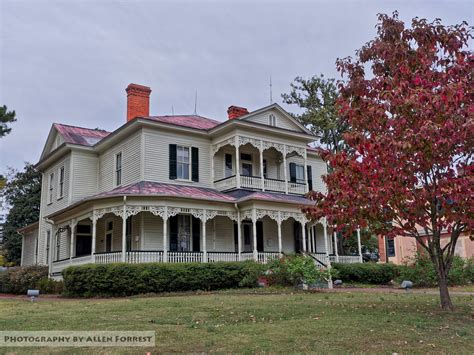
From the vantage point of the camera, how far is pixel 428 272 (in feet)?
71.6

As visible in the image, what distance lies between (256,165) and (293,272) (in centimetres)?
991

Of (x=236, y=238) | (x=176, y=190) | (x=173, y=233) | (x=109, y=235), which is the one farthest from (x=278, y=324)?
(x=109, y=235)

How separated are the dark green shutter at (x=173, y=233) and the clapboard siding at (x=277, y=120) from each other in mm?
6242

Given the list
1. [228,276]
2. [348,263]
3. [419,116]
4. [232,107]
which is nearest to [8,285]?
[228,276]

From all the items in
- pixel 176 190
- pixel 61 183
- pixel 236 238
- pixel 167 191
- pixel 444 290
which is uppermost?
pixel 61 183

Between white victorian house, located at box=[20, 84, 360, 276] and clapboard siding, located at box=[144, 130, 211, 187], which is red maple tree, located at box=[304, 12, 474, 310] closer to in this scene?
white victorian house, located at box=[20, 84, 360, 276]

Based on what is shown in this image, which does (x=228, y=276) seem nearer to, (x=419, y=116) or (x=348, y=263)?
(x=348, y=263)

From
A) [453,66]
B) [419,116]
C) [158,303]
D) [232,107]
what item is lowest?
[158,303]

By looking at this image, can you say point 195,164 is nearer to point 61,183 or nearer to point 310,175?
point 61,183

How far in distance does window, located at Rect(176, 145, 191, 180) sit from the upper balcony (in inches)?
55.9

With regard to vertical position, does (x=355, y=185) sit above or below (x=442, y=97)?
below

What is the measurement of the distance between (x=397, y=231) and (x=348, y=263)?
1458cm

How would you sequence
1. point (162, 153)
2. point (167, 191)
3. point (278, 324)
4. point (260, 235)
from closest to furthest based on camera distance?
point (278, 324), point (167, 191), point (162, 153), point (260, 235)

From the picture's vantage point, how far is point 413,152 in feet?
31.3
